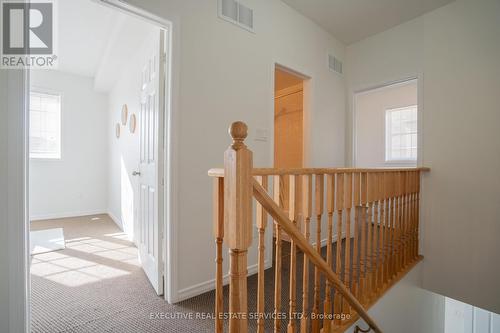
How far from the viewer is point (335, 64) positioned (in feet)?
11.4

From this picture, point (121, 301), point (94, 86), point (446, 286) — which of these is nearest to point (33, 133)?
point (94, 86)

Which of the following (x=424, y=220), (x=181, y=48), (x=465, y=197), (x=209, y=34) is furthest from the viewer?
(x=424, y=220)

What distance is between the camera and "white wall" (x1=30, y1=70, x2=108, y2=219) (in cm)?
451

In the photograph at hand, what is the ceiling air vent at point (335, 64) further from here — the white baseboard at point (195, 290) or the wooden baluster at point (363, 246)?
the white baseboard at point (195, 290)

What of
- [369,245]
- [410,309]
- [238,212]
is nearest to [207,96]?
[238,212]

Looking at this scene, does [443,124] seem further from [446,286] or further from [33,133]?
[33,133]

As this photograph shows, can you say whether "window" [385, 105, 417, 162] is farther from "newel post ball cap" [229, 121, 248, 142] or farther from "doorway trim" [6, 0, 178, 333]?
"doorway trim" [6, 0, 178, 333]

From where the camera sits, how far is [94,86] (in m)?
4.95

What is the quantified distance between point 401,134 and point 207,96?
4.63m

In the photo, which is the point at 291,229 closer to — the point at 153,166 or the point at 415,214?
the point at 153,166

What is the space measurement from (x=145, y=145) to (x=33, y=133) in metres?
3.78

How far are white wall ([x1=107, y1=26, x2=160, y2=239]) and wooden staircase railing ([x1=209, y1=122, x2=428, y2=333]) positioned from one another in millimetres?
2309

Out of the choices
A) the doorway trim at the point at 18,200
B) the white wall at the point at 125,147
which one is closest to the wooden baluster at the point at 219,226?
the doorway trim at the point at 18,200

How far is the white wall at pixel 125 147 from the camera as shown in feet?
10.2
